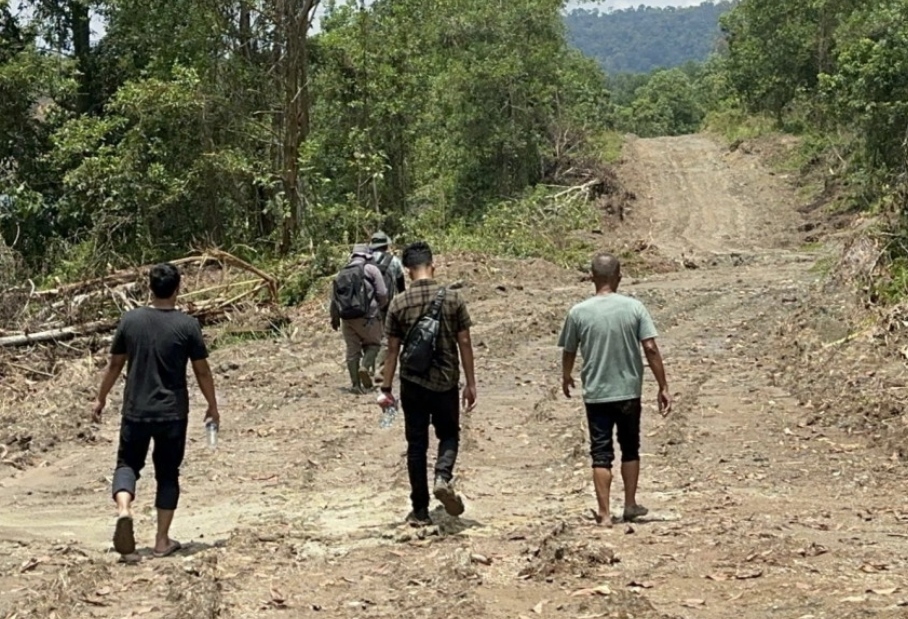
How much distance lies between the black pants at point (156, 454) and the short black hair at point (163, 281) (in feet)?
2.43

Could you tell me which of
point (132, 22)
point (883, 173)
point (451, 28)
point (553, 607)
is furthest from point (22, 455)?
point (451, 28)

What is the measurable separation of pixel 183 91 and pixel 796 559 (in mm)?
19457

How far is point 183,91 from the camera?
23.0 meters

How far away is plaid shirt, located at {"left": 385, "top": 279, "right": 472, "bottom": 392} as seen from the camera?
6898 mm

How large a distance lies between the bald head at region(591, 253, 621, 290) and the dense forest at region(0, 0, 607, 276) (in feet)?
43.7

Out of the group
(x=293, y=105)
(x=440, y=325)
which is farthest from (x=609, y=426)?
(x=293, y=105)

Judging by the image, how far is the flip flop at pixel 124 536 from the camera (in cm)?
639

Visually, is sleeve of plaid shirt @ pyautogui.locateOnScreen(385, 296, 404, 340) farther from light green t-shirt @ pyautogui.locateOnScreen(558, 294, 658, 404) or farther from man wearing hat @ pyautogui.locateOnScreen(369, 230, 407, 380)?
man wearing hat @ pyautogui.locateOnScreen(369, 230, 407, 380)

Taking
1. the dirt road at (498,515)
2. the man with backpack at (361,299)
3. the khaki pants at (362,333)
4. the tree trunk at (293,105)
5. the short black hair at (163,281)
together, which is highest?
the tree trunk at (293,105)

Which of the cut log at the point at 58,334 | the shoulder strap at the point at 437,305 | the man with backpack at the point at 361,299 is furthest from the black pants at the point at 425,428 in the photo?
the cut log at the point at 58,334

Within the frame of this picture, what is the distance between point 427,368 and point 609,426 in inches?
45.3

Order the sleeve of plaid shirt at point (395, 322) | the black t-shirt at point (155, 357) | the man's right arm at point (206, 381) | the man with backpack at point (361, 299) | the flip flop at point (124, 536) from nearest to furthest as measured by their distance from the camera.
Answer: the flip flop at point (124, 536) → the black t-shirt at point (155, 357) → the man's right arm at point (206, 381) → the sleeve of plaid shirt at point (395, 322) → the man with backpack at point (361, 299)

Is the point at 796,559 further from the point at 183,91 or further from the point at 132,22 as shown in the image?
the point at 132,22

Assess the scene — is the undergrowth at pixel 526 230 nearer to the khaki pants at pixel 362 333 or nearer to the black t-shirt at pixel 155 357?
the khaki pants at pixel 362 333
